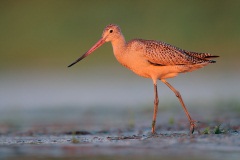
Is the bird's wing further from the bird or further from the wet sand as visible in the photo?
the wet sand

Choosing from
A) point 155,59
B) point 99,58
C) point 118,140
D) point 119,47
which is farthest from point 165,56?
point 99,58

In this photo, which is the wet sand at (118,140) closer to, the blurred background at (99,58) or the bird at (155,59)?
the bird at (155,59)

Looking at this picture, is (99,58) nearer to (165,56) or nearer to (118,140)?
(165,56)

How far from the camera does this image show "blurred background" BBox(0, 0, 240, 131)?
1554cm

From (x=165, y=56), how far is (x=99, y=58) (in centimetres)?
1264

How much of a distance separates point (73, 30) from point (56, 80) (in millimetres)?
5323

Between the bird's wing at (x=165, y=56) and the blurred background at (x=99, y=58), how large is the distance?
2.77 metres

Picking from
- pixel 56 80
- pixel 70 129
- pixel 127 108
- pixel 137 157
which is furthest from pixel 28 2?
pixel 137 157

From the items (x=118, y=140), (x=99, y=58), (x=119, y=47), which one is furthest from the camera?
(x=99, y=58)

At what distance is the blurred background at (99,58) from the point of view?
15539 mm

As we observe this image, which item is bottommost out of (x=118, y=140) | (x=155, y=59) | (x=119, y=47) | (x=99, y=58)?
(x=118, y=140)

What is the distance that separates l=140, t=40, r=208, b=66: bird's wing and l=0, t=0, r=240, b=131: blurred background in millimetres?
2772

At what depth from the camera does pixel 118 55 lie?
11.5 meters

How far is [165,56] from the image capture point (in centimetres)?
1127
